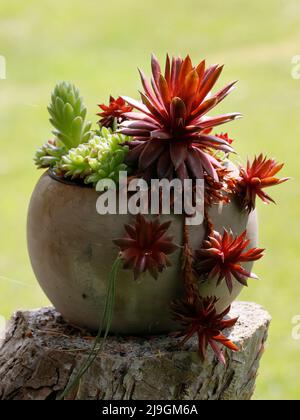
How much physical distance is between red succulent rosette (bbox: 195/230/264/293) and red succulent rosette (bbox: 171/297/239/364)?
0.27 feet

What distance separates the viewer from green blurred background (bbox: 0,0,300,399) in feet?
14.3

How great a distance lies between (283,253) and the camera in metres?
4.74

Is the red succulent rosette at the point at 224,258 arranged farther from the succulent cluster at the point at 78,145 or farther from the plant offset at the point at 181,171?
the succulent cluster at the point at 78,145

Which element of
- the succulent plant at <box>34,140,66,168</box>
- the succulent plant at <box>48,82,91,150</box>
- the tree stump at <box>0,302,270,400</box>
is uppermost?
the succulent plant at <box>48,82,91,150</box>

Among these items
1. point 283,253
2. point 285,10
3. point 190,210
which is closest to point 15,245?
point 283,253

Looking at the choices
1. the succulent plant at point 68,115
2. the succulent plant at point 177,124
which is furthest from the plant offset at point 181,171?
the succulent plant at point 68,115

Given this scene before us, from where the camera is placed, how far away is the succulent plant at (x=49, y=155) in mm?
2242

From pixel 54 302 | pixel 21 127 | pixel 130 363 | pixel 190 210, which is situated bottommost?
pixel 130 363

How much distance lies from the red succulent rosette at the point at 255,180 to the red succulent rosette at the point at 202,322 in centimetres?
30

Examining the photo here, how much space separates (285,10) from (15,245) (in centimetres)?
500

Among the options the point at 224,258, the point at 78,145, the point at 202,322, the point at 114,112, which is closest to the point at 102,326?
the point at 202,322

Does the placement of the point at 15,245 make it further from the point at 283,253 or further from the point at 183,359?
the point at 183,359

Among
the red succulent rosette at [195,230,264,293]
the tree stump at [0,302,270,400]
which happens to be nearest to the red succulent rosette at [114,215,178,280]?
the red succulent rosette at [195,230,264,293]

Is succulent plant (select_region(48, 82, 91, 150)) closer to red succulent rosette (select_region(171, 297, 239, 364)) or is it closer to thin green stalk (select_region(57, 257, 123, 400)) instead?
thin green stalk (select_region(57, 257, 123, 400))
